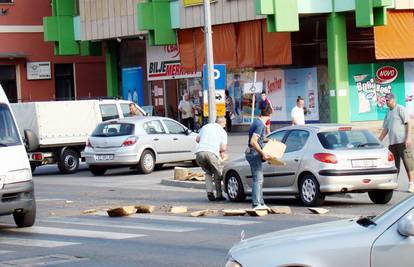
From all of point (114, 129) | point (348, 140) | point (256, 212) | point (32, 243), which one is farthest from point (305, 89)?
point (32, 243)

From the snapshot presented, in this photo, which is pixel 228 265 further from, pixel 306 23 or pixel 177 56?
pixel 177 56

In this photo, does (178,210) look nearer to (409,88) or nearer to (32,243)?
(32,243)

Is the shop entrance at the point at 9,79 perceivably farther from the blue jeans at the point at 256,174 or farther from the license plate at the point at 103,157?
the blue jeans at the point at 256,174

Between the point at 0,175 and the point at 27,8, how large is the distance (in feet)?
124

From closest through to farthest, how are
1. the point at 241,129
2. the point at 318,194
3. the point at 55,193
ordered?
the point at 318,194 < the point at 55,193 < the point at 241,129

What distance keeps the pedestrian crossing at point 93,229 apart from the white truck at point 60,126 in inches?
450

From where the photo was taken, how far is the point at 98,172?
26.7 meters

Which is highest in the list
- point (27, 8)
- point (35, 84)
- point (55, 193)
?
point (27, 8)

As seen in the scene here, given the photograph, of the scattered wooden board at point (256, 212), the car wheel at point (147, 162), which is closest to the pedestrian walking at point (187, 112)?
the car wheel at point (147, 162)

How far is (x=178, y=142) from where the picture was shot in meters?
26.5

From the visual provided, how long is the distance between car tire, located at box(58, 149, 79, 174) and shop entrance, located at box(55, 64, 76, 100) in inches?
919

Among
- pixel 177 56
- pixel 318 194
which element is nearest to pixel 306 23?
pixel 177 56

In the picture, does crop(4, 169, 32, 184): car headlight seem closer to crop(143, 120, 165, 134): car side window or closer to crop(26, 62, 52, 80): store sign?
crop(143, 120, 165, 134): car side window

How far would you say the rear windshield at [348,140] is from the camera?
1580 centimetres
